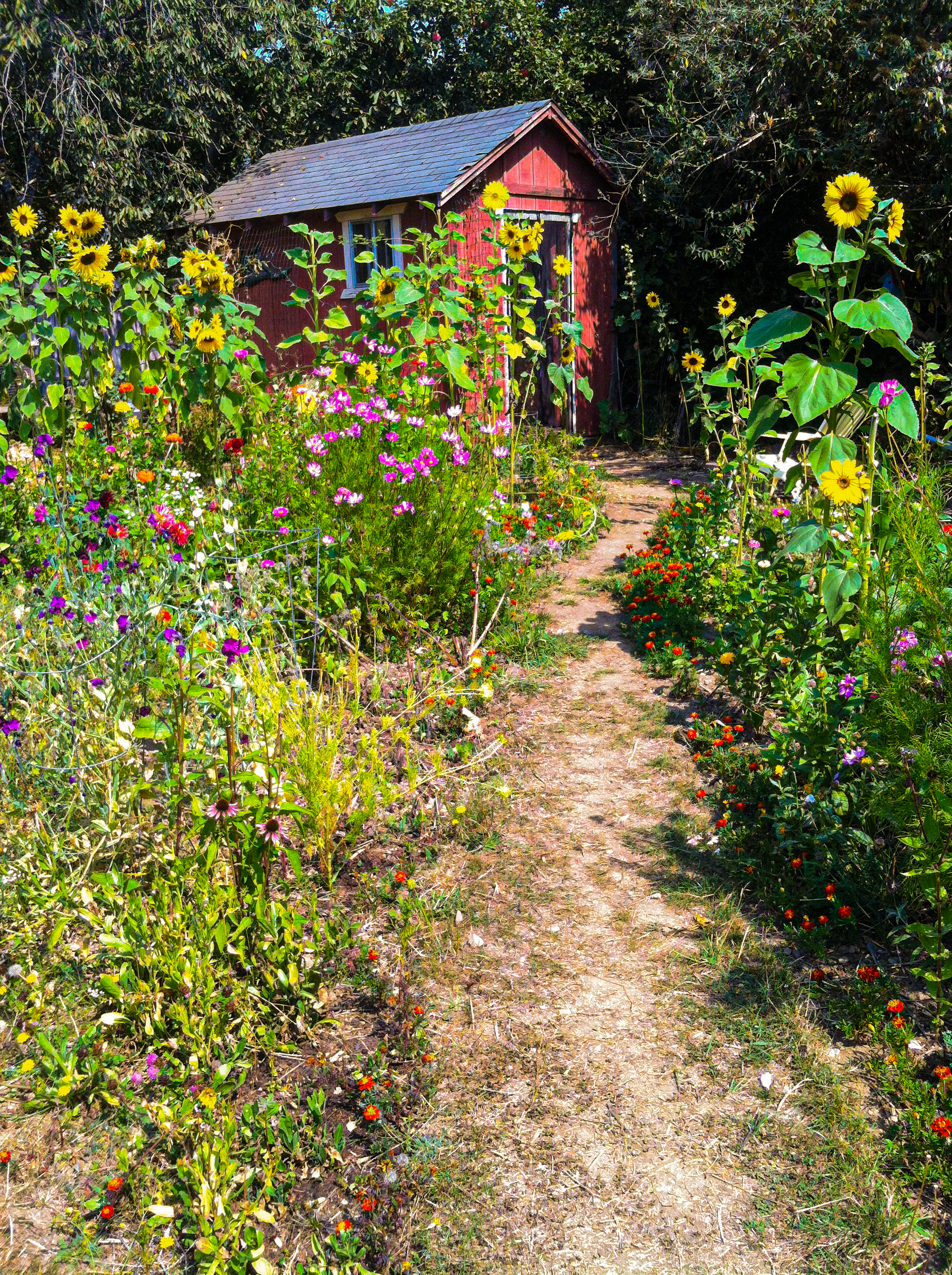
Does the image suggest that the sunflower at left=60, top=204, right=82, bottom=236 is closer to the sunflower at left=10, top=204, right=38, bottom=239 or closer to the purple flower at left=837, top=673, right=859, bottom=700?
the sunflower at left=10, top=204, right=38, bottom=239

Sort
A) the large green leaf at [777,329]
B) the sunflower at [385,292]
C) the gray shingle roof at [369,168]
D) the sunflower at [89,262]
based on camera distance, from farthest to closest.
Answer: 1. the gray shingle roof at [369,168]
2. the sunflower at [385,292]
3. the sunflower at [89,262]
4. the large green leaf at [777,329]

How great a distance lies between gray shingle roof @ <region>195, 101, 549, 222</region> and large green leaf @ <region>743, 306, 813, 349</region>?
24.0ft

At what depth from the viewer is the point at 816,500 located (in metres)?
3.47

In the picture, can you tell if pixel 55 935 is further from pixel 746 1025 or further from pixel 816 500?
pixel 816 500

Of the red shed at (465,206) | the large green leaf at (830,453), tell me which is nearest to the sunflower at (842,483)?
the large green leaf at (830,453)

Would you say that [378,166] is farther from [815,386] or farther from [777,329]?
[815,386]

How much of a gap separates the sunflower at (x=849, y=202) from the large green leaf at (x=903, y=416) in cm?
51

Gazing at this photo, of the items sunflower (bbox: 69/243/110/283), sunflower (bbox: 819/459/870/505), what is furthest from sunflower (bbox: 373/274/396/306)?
sunflower (bbox: 819/459/870/505)

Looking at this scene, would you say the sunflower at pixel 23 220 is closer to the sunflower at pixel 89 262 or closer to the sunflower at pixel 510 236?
the sunflower at pixel 89 262

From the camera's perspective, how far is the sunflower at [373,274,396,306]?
504 centimetres

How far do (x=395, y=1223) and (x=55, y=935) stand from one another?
1.04m

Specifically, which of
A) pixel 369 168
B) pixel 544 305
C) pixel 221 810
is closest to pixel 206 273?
pixel 221 810

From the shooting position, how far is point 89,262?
15.5 feet

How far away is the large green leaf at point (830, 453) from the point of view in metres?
2.91
